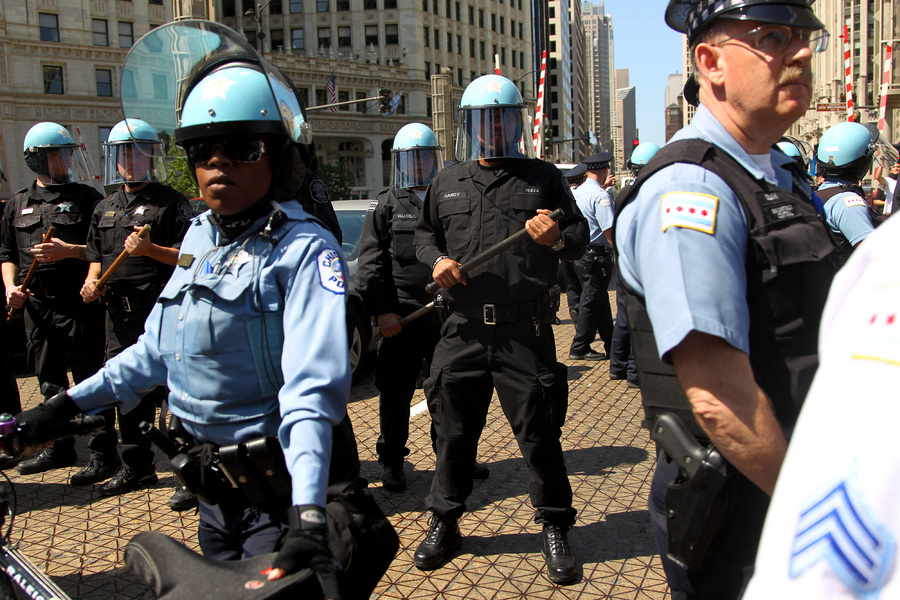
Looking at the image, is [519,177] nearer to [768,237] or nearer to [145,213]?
[768,237]

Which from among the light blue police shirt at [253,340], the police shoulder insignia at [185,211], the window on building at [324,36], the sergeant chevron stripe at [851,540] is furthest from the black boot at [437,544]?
the window on building at [324,36]

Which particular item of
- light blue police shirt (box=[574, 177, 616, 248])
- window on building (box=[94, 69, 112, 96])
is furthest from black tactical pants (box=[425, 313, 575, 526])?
window on building (box=[94, 69, 112, 96])

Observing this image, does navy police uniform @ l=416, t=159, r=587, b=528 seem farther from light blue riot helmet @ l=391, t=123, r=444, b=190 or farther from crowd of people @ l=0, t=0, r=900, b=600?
light blue riot helmet @ l=391, t=123, r=444, b=190

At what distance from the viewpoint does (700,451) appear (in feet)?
5.53

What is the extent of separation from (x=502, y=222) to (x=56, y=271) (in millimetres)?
3513

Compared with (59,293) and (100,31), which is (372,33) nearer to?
(100,31)

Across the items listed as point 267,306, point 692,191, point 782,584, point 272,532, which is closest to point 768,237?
point 692,191

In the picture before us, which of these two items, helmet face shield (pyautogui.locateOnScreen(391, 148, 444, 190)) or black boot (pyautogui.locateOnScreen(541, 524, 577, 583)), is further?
helmet face shield (pyautogui.locateOnScreen(391, 148, 444, 190))

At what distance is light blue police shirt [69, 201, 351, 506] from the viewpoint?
1.81m

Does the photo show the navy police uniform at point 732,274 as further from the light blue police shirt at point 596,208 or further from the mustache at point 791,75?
the light blue police shirt at point 596,208

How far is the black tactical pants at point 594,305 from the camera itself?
25.8ft

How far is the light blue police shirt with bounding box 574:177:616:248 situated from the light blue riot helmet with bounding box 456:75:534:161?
3572mm

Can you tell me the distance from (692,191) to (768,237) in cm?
19

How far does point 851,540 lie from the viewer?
0.64m
